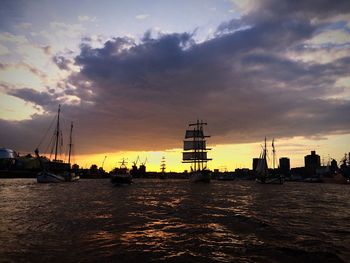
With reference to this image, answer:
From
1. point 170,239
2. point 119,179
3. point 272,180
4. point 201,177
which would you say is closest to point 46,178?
point 119,179

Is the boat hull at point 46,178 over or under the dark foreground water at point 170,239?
over

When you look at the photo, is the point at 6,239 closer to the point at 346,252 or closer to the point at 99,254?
the point at 99,254

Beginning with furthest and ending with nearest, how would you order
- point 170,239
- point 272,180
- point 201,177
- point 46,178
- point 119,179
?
point 272,180 → point 201,177 → point 46,178 → point 119,179 → point 170,239

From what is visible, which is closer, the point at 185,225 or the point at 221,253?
the point at 221,253

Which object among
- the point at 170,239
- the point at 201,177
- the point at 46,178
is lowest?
the point at 170,239

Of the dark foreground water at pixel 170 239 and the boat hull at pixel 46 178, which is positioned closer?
the dark foreground water at pixel 170 239

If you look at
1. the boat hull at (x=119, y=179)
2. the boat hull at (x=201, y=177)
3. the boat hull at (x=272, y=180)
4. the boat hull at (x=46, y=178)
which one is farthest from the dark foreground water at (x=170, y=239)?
the boat hull at (x=272, y=180)

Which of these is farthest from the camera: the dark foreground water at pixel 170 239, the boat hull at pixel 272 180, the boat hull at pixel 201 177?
the boat hull at pixel 201 177

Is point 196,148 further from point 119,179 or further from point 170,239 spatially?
point 170,239

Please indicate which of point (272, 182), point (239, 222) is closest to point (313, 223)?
point (239, 222)

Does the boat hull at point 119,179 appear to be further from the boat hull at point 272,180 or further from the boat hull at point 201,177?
the boat hull at point 272,180

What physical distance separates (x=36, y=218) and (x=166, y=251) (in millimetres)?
16264

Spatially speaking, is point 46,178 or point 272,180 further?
point 272,180

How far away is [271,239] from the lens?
20.2 metres
